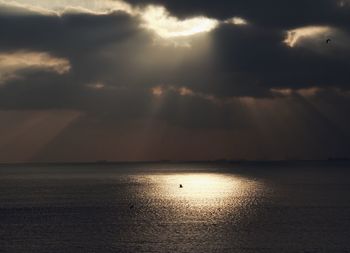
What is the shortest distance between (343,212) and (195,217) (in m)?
38.5

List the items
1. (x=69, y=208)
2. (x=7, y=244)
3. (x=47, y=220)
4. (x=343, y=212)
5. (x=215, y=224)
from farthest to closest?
(x=69, y=208) < (x=343, y=212) < (x=47, y=220) < (x=215, y=224) < (x=7, y=244)

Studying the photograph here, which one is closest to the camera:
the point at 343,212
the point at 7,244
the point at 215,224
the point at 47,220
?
the point at 7,244

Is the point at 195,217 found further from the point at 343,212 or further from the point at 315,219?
the point at 343,212

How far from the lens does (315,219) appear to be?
118m

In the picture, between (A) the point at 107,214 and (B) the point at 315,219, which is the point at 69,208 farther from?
(B) the point at 315,219

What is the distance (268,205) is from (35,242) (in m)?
83.4

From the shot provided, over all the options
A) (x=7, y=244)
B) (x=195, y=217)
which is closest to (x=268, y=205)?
(x=195, y=217)

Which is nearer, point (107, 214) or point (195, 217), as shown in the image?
point (195, 217)

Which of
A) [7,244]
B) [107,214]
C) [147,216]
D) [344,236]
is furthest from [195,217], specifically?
[7,244]

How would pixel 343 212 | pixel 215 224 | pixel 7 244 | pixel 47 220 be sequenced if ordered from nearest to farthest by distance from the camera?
1. pixel 7 244
2. pixel 215 224
3. pixel 47 220
4. pixel 343 212

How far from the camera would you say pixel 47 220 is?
122375mm

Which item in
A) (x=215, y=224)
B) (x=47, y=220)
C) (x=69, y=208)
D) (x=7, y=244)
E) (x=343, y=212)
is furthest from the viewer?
(x=69, y=208)

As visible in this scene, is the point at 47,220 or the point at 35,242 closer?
the point at 35,242

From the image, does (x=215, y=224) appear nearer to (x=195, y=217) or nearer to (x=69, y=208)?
(x=195, y=217)
